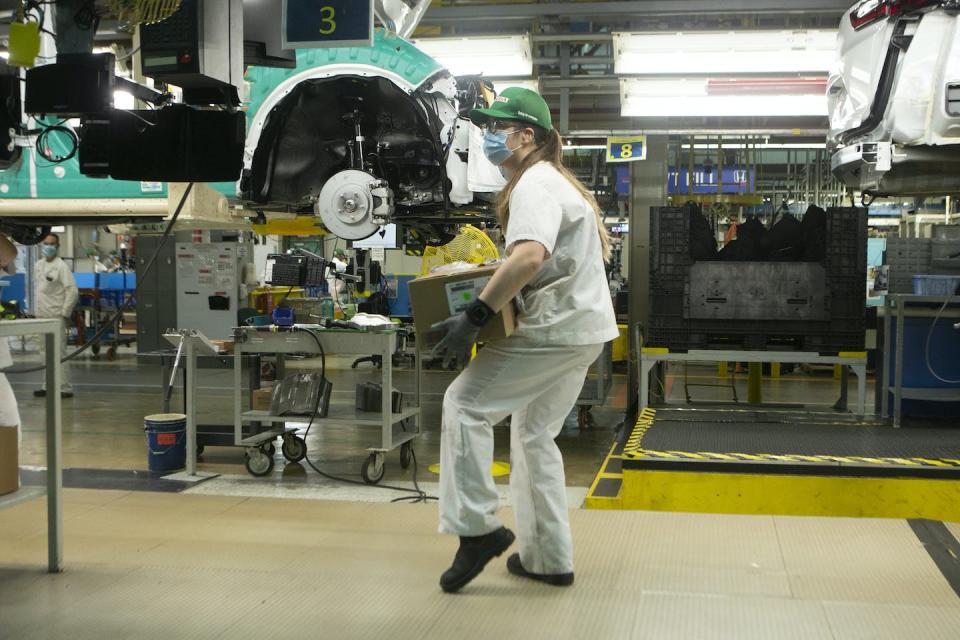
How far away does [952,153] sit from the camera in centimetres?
484

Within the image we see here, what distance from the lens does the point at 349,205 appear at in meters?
5.57

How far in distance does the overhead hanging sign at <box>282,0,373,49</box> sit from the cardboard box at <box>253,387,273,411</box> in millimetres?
2549

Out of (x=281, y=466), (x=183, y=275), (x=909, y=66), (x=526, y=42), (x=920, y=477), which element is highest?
(x=526, y=42)

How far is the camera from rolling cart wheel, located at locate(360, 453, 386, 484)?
17.9 feet

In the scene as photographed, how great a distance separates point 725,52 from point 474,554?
474 cm

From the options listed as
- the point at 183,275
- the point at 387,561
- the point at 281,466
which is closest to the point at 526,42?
the point at 281,466

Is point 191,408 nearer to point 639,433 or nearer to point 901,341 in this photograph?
point 639,433

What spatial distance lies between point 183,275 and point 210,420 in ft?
13.1

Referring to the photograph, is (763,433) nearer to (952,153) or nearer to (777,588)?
(952,153)

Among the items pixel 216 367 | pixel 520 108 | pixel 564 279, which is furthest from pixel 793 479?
pixel 216 367

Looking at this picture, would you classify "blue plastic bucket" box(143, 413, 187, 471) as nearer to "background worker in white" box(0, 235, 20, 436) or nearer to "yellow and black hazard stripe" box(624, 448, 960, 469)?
"background worker in white" box(0, 235, 20, 436)

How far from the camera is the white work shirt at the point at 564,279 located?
263 centimetres

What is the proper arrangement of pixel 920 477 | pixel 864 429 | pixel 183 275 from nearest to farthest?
1. pixel 920 477
2. pixel 864 429
3. pixel 183 275

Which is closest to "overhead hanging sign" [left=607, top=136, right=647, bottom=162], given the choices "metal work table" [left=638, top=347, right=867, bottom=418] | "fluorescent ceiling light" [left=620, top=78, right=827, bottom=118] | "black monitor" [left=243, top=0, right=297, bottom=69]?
"fluorescent ceiling light" [left=620, top=78, right=827, bottom=118]
